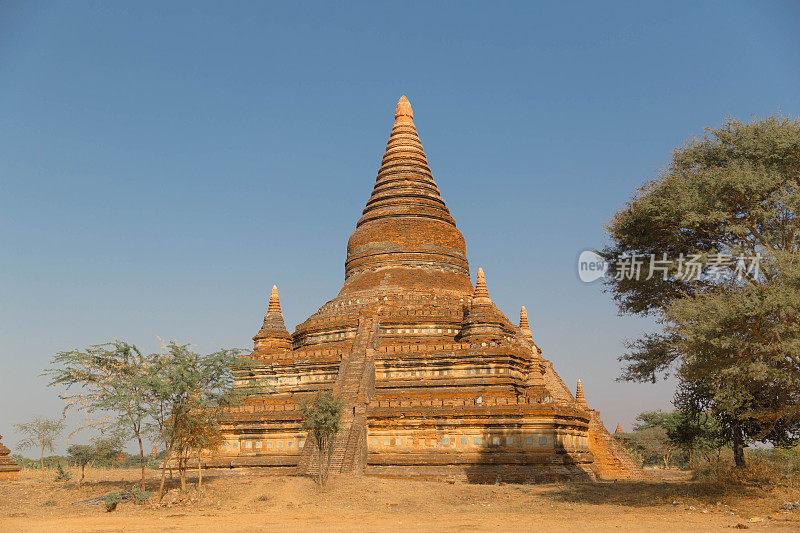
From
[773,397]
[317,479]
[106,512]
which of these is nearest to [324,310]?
[317,479]

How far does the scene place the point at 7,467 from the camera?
32875mm

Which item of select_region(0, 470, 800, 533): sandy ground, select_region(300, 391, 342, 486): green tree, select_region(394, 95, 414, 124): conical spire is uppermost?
select_region(394, 95, 414, 124): conical spire

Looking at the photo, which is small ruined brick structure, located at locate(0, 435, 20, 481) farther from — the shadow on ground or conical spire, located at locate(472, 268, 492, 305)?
the shadow on ground

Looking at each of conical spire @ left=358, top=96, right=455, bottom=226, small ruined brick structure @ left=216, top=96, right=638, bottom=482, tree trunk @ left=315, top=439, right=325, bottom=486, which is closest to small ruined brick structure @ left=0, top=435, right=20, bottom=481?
small ruined brick structure @ left=216, top=96, right=638, bottom=482

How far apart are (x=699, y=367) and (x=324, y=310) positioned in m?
26.2

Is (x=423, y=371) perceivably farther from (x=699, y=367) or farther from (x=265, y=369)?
(x=699, y=367)

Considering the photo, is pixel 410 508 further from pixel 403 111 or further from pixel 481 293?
pixel 403 111

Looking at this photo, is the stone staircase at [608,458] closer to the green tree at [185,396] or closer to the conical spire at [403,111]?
the green tree at [185,396]

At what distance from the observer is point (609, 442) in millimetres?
33219

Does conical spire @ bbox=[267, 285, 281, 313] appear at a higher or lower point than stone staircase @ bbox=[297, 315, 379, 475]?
Answer: higher

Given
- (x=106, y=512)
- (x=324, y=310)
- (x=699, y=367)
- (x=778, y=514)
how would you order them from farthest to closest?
(x=324, y=310)
(x=106, y=512)
(x=699, y=367)
(x=778, y=514)

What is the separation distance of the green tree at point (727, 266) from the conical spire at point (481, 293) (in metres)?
11.9

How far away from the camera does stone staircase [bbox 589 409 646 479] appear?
31.5 m

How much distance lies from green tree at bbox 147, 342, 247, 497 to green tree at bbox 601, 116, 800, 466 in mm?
14518
